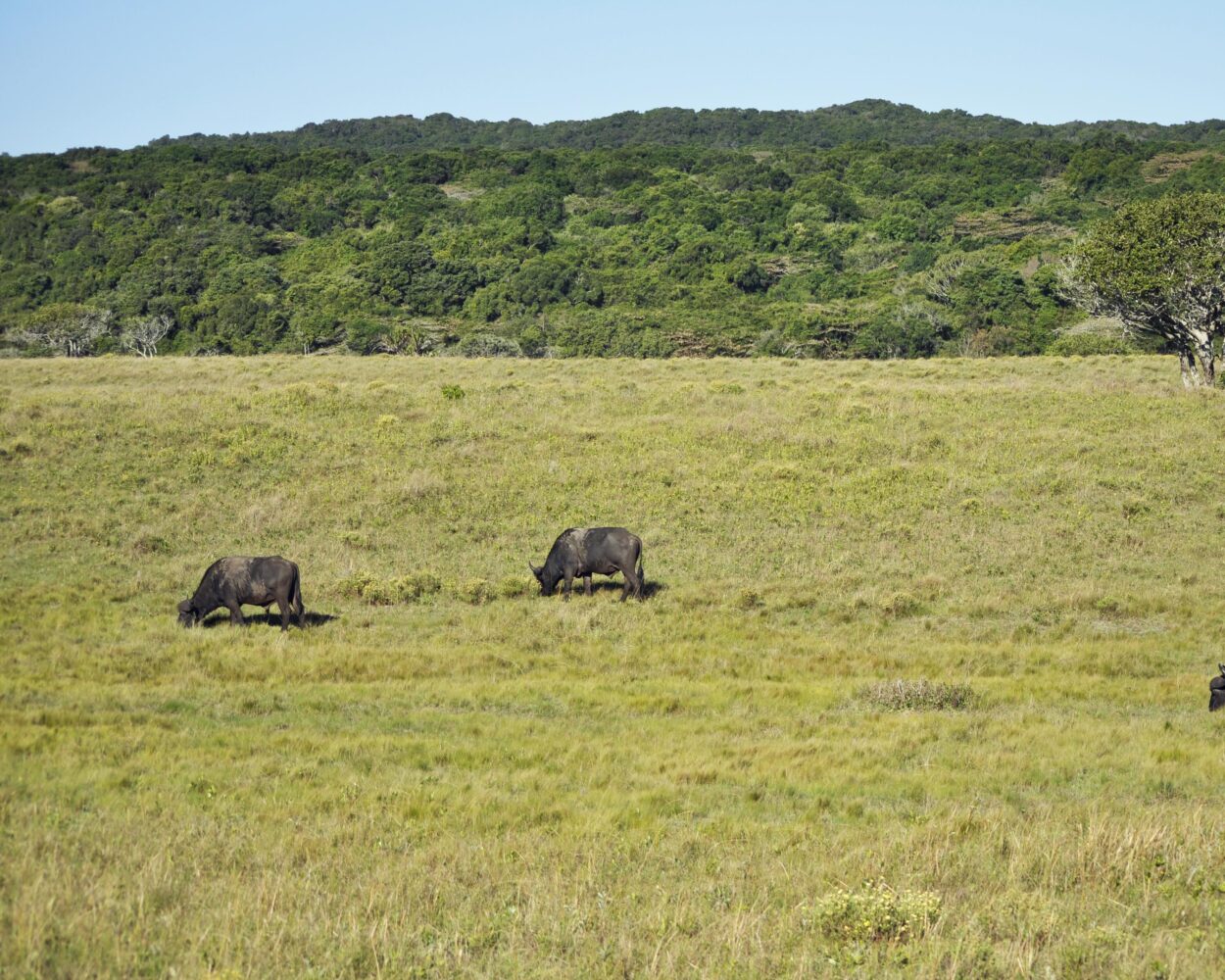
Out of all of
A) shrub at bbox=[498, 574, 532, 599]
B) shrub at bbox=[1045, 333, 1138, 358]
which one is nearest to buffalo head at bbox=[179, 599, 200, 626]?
shrub at bbox=[498, 574, 532, 599]

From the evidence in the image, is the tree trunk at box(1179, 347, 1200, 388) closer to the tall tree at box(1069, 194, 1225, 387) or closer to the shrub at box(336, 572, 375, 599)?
the tall tree at box(1069, 194, 1225, 387)

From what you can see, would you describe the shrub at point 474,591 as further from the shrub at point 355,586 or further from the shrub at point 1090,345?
the shrub at point 1090,345

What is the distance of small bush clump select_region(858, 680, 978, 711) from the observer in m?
15.1

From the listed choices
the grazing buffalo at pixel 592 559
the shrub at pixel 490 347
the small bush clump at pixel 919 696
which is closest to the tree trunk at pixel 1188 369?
the grazing buffalo at pixel 592 559

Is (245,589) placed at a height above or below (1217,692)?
above

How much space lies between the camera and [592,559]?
22000mm

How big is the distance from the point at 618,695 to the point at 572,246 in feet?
340

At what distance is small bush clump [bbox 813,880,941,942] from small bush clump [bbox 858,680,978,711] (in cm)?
792

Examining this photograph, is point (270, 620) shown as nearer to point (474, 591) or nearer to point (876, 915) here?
point (474, 591)

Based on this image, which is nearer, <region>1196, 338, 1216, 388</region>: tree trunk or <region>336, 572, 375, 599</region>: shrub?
<region>336, 572, 375, 599</region>: shrub

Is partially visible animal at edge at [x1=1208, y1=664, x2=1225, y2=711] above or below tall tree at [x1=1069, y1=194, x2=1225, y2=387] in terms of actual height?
below

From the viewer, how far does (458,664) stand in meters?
17.0

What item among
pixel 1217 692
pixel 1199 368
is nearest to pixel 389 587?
pixel 1217 692

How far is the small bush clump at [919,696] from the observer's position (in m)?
15.1
